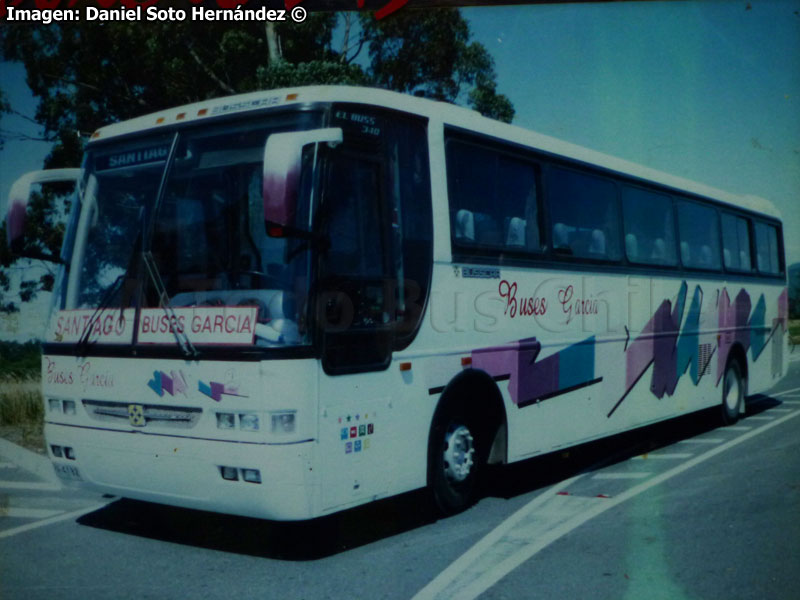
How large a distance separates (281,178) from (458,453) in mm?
3186

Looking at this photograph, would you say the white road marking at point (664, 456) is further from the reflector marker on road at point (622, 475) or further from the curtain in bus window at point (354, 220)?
the curtain in bus window at point (354, 220)

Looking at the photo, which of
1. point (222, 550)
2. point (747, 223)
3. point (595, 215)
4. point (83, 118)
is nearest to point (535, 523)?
point (222, 550)

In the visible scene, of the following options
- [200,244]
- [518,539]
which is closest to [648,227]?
[518,539]

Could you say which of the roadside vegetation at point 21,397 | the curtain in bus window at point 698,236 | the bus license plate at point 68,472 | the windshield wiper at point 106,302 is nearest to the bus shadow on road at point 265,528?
the bus license plate at point 68,472

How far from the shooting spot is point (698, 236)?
12023 mm

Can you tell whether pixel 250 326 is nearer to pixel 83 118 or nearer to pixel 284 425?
pixel 284 425

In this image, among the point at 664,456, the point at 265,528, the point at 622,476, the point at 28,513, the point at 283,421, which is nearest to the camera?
the point at 283,421

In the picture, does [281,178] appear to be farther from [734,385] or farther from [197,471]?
[734,385]

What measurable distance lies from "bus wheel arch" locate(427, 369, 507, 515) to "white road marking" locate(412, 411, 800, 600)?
0.49 m

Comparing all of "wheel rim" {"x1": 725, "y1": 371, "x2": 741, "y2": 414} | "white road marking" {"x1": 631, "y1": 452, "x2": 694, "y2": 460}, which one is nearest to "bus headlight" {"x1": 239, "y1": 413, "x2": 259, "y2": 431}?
"white road marking" {"x1": 631, "y1": 452, "x2": 694, "y2": 460}

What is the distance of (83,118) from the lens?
1994 cm

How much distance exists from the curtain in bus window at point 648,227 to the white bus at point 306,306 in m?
1.74

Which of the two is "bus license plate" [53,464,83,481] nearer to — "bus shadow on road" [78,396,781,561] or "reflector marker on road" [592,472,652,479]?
"bus shadow on road" [78,396,781,561]

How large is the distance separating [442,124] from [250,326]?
2.63 meters
